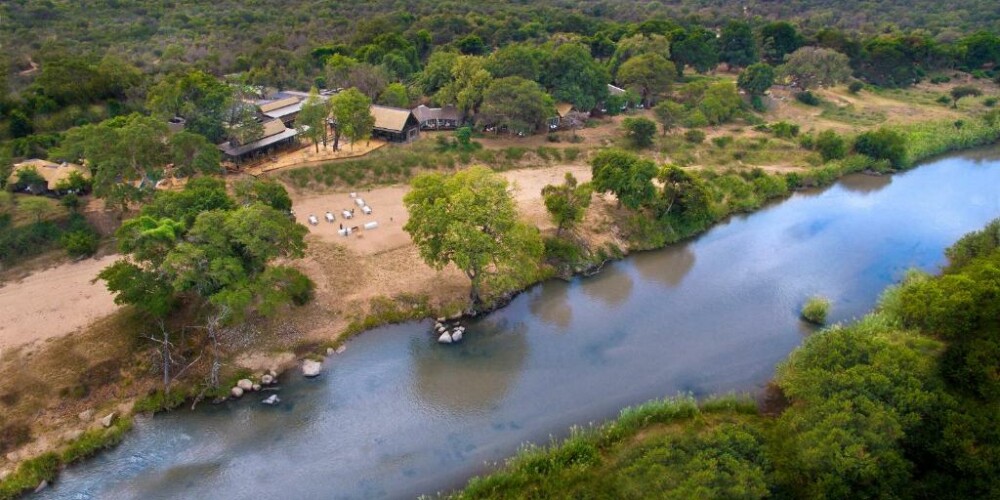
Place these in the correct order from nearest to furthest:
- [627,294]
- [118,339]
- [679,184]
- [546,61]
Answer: [118,339] → [627,294] → [679,184] → [546,61]

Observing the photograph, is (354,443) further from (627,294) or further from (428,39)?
(428,39)

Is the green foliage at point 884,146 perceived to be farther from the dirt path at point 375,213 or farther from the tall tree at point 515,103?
the tall tree at point 515,103

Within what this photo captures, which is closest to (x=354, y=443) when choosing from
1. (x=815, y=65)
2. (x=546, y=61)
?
(x=546, y=61)

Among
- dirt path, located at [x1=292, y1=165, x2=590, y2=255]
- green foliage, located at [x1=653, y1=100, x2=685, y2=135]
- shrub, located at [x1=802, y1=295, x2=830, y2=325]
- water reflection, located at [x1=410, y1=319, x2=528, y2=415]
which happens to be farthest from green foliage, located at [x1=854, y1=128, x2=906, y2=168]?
water reflection, located at [x1=410, y1=319, x2=528, y2=415]

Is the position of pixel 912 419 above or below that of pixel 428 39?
below

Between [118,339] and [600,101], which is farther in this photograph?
[600,101]

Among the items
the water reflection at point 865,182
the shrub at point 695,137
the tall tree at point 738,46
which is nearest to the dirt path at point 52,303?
the shrub at point 695,137
